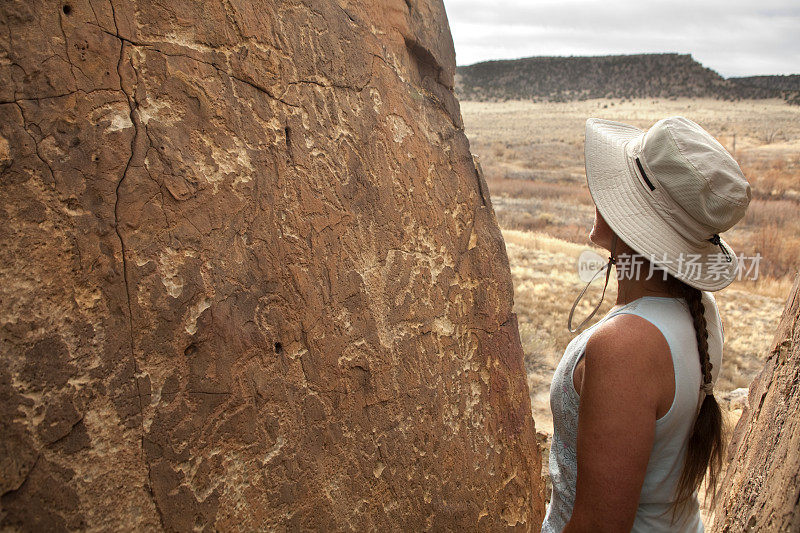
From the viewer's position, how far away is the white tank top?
1237 millimetres

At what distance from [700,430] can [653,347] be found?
280 millimetres

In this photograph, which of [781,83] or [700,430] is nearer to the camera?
[700,430]

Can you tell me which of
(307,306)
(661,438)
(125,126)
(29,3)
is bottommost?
(661,438)

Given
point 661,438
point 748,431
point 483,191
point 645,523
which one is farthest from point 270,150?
point 748,431

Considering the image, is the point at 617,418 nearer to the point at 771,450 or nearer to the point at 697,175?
the point at 697,175

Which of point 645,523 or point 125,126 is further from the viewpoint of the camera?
point 125,126

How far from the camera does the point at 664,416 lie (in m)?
1.22

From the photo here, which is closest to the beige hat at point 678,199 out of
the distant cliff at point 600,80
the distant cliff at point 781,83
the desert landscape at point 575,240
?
the desert landscape at point 575,240

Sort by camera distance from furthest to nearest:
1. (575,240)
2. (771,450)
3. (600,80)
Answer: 1. (600,80)
2. (575,240)
3. (771,450)

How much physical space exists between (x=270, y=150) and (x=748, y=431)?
263 centimetres

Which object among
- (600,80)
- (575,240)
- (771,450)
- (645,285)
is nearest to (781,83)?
(600,80)

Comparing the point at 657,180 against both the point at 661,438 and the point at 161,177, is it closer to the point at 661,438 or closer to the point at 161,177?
the point at 661,438

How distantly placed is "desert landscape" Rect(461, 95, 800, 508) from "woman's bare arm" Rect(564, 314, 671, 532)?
127cm

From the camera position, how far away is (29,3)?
1388mm
